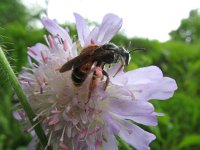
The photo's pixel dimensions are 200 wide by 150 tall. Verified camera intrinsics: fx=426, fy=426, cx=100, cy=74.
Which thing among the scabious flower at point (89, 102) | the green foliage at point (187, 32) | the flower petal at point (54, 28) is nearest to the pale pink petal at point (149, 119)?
the scabious flower at point (89, 102)

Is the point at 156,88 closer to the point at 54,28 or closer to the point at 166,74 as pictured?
the point at 54,28

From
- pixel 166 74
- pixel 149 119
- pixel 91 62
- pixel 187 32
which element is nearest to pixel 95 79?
pixel 91 62

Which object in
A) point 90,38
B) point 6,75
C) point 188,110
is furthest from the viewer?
point 188,110

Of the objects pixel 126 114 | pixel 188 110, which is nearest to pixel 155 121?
pixel 126 114

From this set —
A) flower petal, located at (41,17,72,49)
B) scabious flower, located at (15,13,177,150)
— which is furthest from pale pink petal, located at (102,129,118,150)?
flower petal, located at (41,17,72,49)

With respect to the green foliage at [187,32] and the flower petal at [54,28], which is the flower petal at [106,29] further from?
the green foliage at [187,32]

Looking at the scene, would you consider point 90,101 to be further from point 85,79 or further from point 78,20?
point 78,20

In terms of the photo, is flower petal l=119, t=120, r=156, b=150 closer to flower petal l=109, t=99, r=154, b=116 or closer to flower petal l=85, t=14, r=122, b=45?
Answer: flower petal l=109, t=99, r=154, b=116

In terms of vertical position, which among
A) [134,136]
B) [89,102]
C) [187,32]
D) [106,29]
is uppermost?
[106,29]
